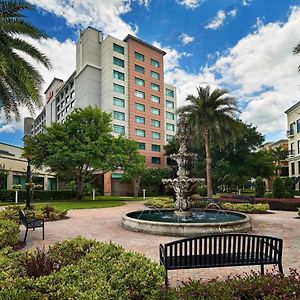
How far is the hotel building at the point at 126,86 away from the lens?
50812mm

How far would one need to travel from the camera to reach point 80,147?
29141 mm

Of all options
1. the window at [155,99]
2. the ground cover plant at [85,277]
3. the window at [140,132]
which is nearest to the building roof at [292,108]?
the window at [155,99]

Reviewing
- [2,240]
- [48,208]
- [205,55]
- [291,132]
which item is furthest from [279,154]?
[2,240]

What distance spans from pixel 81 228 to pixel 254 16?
15.0 m

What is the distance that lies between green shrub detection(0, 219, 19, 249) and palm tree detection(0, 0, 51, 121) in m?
6.76

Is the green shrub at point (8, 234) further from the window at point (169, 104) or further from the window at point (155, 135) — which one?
the window at point (169, 104)

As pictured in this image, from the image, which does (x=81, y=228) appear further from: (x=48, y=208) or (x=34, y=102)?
(x=34, y=102)

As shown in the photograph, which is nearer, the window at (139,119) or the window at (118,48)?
the window at (118,48)

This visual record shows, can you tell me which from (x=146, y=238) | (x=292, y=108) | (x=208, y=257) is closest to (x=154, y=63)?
(x=292, y=108)

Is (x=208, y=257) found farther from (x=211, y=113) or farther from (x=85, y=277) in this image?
(x=211, y=113)

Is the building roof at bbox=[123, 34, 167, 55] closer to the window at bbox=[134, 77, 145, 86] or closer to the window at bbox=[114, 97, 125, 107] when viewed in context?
the window at bbox=[134, 77, 145, 86]

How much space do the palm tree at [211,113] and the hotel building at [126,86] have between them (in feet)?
84.3

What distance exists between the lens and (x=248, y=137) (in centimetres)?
4238

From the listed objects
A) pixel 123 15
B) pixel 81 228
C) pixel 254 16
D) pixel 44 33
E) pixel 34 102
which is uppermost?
pixel 123 15
